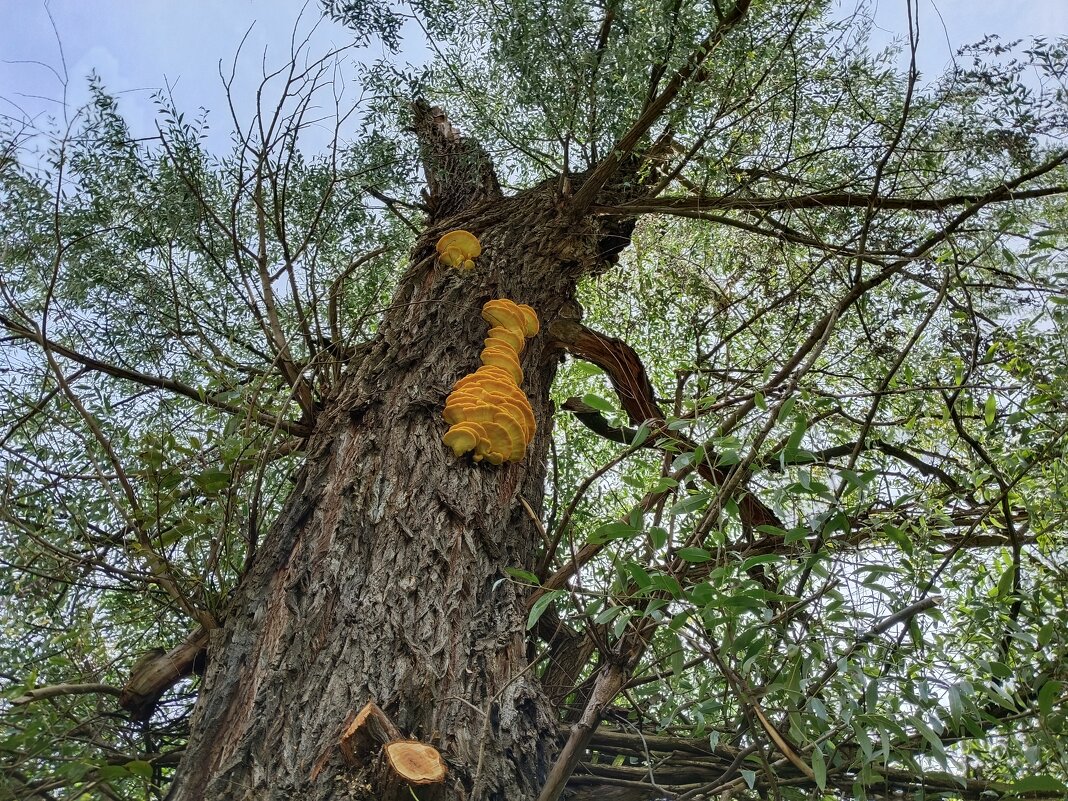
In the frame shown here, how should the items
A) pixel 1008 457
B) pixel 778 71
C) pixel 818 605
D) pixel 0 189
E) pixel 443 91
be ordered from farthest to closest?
pixel 443 91
pixel 778 71
pixel 0 189
pixel 1008 457
pixel 818 605

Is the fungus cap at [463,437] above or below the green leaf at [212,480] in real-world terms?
above

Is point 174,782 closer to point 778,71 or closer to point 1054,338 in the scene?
point 1054,338

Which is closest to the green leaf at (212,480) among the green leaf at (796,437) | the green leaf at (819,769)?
the green leaf at (796,437)

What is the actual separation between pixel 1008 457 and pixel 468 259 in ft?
7.28

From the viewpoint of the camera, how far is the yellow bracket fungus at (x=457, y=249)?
3533 millimetres

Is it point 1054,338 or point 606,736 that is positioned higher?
point 1054,338

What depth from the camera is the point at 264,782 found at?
1793 mm

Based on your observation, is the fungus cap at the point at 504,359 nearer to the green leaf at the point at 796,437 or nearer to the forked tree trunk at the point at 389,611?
the forked tree trunk at the point at 389,611

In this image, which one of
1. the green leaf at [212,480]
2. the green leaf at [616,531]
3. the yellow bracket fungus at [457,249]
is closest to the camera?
the green leaf at [616,531]

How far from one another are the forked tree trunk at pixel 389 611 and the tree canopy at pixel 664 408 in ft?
0.50

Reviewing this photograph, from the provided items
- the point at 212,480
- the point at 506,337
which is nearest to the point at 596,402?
the point at 506,337

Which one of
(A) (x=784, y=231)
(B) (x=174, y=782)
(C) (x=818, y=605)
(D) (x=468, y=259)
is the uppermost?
Result: (A) (x=784, y=231)

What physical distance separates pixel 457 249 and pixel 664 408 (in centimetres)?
162

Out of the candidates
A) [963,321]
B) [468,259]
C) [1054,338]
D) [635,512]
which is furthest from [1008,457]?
[468,259]
